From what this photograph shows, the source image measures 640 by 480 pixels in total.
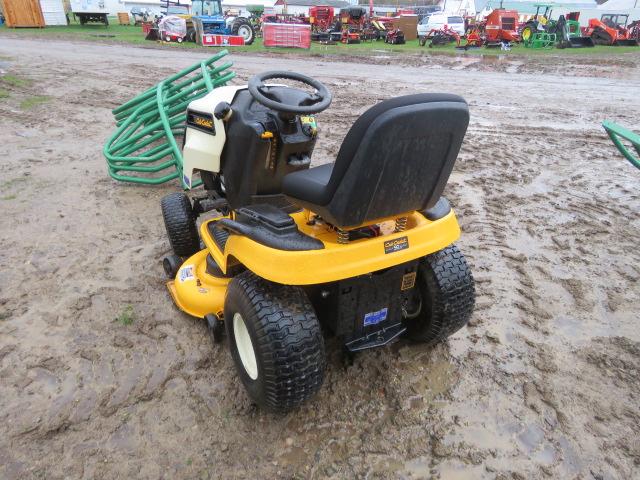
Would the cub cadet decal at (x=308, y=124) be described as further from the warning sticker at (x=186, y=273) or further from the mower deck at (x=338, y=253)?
the warning sticker at (x=186, y=273)

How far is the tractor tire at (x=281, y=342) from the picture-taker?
1646mm

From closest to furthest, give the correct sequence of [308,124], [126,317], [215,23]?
[308,124], [126,317], [215,23]

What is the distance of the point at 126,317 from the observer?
2447 millimetres

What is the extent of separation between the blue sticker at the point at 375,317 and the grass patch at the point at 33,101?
6.63 metres

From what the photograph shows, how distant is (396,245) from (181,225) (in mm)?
1543

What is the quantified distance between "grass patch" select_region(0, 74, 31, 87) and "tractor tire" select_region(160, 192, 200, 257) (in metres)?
6.97

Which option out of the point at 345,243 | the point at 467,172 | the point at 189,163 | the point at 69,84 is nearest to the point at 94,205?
the point at 189,163

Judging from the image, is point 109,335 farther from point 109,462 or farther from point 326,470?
point 326,470

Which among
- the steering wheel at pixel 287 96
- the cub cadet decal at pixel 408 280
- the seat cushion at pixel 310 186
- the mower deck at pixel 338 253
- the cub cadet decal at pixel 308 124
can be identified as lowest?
the cub cadet decal at pixel 408 280

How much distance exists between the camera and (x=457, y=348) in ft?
7.45

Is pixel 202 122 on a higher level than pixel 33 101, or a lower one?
higher

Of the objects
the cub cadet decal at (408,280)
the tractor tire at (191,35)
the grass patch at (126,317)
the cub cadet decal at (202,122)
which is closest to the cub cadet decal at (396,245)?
the cub cadet decal at (408,280)

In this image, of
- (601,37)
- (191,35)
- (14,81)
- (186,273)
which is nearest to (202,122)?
(186,273)

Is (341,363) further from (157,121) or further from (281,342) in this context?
(157,121)
